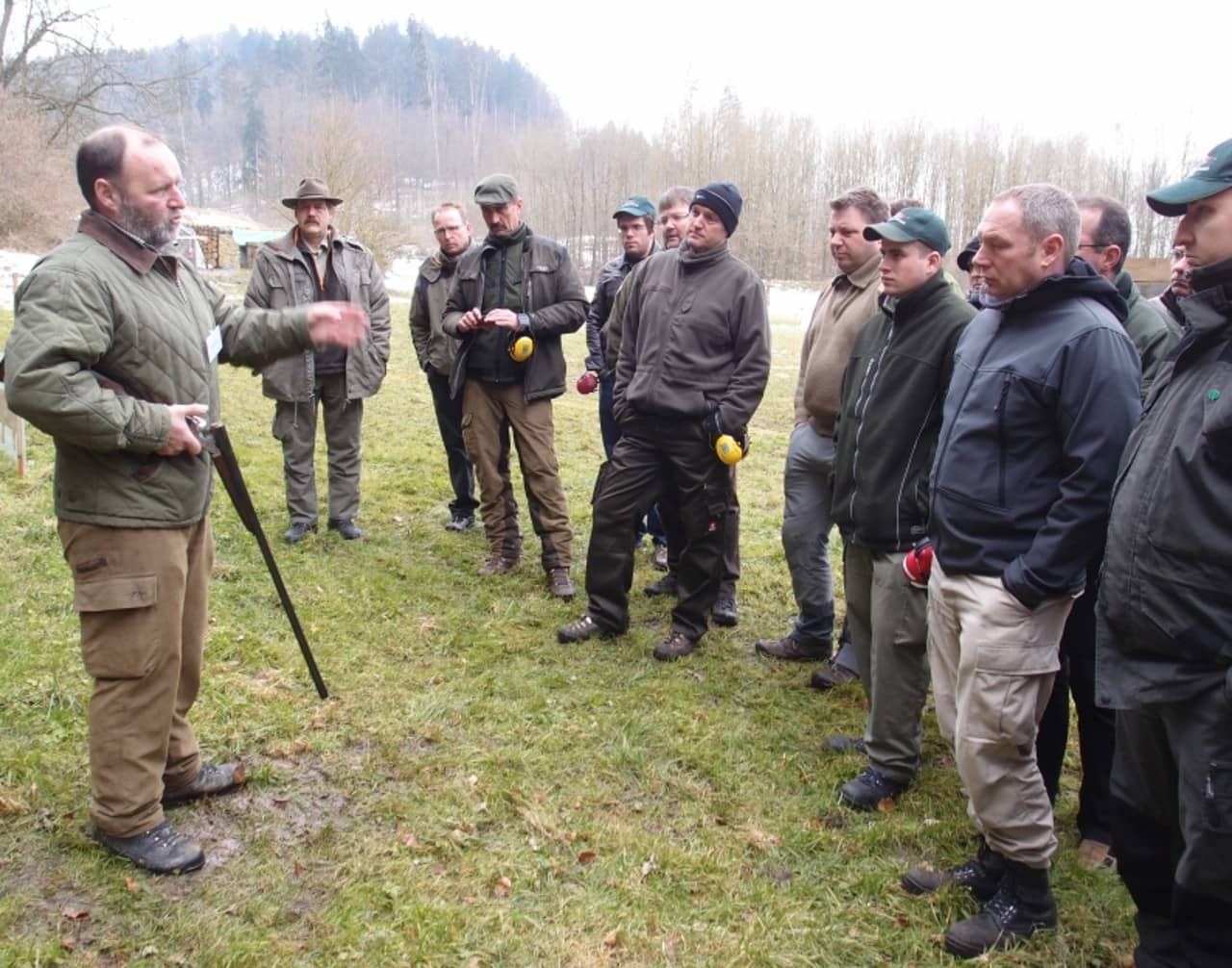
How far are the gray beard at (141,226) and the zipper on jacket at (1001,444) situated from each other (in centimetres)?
274

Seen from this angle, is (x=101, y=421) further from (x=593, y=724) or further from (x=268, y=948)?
(x=593, y=724)

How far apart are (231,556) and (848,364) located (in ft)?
13.6

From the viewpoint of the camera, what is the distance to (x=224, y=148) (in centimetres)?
8625

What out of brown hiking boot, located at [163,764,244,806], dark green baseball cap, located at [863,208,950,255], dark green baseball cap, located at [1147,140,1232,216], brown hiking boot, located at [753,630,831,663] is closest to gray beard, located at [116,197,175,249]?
brown hiking boot, located at [163,764,244,806]

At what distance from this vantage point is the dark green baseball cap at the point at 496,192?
226 inches

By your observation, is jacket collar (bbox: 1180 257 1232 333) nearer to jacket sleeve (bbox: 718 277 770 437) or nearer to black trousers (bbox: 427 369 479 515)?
jacket sleeve (bbox: 718 277 770 437)

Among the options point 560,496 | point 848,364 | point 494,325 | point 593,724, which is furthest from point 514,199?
point 593,724

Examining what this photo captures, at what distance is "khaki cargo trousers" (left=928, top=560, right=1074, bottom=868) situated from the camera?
9.23ft

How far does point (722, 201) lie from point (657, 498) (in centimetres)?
163

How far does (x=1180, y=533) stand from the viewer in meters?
2.16

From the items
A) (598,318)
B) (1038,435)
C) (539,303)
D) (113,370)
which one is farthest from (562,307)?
(1038,435)

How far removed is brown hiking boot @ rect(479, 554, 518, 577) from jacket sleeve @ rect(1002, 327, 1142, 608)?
12.9ft

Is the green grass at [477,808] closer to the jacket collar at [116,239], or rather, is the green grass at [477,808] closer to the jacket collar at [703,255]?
the jacket collar at [116,239]

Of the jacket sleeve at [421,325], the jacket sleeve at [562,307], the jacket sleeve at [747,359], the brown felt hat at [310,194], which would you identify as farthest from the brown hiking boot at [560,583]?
the brown felt hat at [310,194]
